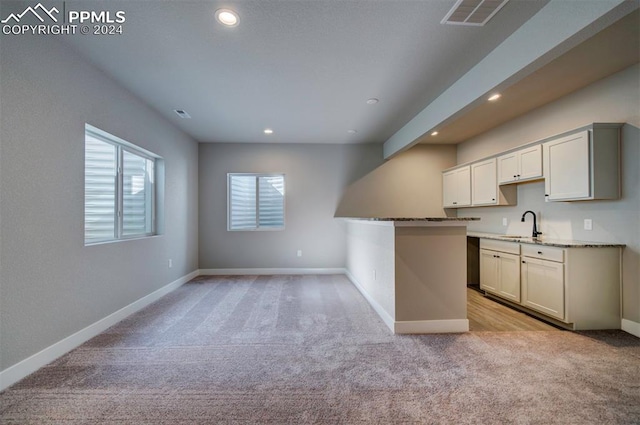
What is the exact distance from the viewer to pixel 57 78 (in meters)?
2.28

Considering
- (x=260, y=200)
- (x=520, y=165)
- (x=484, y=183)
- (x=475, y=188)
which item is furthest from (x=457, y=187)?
(x=260, y=200)

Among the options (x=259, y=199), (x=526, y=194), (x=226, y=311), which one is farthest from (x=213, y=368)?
(x=526, y=194)

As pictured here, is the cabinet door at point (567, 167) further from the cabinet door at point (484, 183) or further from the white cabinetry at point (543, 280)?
the cabinet door at point (484, 183)

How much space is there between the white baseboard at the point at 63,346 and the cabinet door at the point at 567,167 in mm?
5158

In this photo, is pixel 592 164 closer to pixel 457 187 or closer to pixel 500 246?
pixel 500 246

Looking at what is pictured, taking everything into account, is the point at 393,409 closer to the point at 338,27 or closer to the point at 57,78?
the point at 338,27

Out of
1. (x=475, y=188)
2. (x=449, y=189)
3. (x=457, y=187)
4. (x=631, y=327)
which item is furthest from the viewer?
(x=449, y=189)

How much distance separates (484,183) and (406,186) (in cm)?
153

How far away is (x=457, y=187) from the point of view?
518 centimetres

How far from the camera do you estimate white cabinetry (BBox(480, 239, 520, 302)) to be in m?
3.37

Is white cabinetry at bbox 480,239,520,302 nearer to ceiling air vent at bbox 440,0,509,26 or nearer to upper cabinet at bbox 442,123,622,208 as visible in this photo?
upper cabinet at bbox 442,123,622,208

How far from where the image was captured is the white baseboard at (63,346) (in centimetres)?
189

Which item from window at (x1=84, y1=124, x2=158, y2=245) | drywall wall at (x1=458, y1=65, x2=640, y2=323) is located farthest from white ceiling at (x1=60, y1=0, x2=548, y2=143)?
drywall wall at (x1=458, y1=65, x2=640, y2=323)

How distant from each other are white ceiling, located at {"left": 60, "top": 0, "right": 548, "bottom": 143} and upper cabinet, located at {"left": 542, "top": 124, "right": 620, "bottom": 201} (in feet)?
4.86
